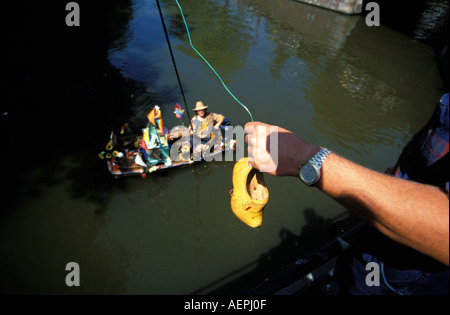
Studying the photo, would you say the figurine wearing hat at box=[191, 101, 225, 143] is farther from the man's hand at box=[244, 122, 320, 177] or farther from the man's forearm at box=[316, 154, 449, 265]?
the man's forearm at box=[316, 154, 449, 265]

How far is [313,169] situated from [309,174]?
36 millimetres

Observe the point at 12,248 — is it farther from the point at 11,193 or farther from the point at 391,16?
the point at 391,16

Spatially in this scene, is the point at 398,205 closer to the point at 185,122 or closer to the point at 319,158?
the point at 319,158

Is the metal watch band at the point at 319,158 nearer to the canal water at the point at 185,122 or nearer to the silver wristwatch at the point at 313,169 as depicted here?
the silver wristwatch at the point at 313,169

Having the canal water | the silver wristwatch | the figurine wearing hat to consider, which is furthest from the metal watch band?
the figurine wearing hat

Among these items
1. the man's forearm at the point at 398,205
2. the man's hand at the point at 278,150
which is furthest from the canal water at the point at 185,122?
the man's forearm at the point at 398,205

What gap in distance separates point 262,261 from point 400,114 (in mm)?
10468

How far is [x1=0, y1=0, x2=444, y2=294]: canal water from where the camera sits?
5648mm

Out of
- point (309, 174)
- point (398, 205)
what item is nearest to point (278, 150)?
point (309, 174)

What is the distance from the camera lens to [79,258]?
18.6 feet

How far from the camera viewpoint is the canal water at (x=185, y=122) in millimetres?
5648
